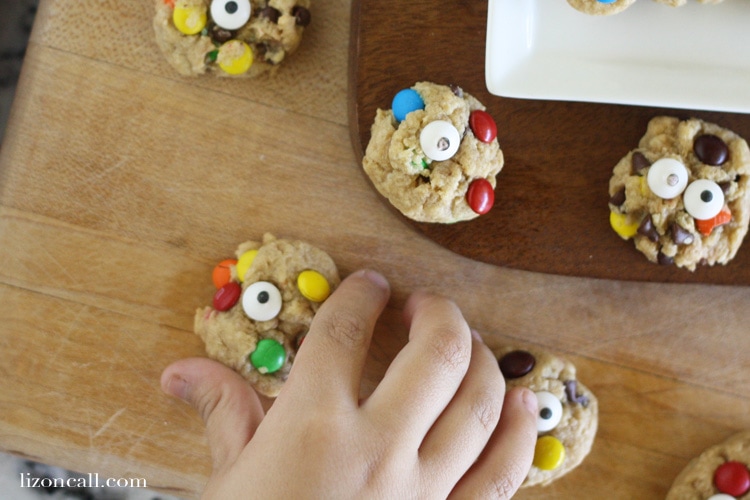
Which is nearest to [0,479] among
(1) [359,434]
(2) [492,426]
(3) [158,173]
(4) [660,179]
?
(3) [158,173]

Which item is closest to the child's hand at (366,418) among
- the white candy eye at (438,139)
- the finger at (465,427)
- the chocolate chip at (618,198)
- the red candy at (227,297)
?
the finger at (465,427)

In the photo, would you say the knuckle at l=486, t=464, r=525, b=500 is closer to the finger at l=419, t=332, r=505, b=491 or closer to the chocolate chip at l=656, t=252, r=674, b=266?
the finger at l=419, t=332, r=505, b=491

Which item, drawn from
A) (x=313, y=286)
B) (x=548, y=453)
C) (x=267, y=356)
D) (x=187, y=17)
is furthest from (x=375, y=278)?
(x=187, y=17)

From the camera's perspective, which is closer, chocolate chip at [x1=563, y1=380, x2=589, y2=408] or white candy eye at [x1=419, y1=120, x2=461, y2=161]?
white candy eye at [x1=419, y1=120, x2=461, y2=161]

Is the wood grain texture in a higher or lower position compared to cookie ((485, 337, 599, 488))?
higher

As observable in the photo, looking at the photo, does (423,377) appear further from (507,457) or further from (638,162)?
(638,162)

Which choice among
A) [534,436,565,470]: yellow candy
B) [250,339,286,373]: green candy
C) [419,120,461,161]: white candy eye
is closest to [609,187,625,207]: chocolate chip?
[419,120,461,161]: white candy eye

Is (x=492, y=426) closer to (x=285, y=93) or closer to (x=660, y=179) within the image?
(x=660, y=179)
